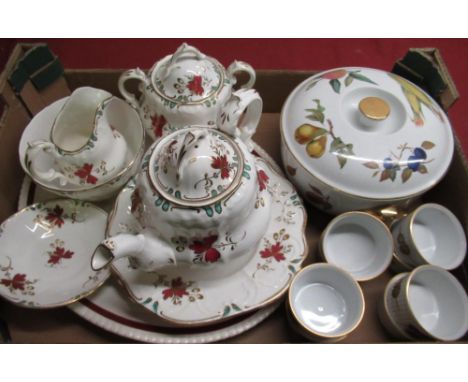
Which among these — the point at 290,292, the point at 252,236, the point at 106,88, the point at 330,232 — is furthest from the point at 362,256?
the point at 106,88

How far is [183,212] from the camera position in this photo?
0.57 metres

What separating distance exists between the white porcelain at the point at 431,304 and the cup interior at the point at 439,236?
46 millimetres

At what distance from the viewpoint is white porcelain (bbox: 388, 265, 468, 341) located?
73cm

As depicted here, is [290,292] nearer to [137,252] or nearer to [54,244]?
[137,252]

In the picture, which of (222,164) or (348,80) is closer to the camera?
(222,164)

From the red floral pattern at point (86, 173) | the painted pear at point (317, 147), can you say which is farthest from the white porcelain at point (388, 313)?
the red floral pattern at point (86, 173)

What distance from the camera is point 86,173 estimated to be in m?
0.81

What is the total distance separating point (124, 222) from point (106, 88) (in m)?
0.48

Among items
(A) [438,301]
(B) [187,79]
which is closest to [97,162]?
(B) [187,79]

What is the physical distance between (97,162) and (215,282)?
1.17ft

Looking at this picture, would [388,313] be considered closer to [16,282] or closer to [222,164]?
[222,164]

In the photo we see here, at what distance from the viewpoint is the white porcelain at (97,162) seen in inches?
31.1

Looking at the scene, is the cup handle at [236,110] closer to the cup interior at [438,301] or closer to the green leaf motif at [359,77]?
the green leaf motif at [359,77]

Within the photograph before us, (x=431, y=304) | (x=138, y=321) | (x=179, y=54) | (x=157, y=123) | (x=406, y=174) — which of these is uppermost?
(x=179, y=54)
